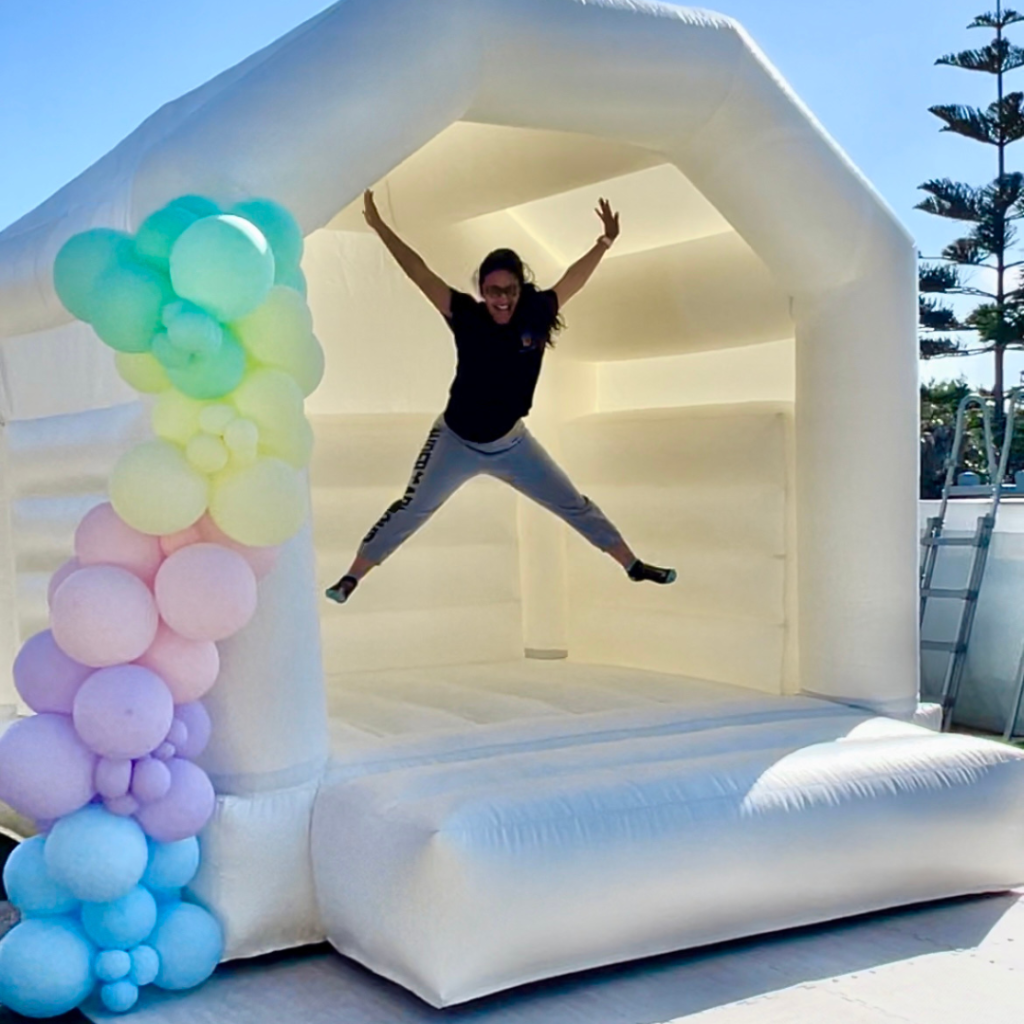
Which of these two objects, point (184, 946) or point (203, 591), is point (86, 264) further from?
point (184, 946)

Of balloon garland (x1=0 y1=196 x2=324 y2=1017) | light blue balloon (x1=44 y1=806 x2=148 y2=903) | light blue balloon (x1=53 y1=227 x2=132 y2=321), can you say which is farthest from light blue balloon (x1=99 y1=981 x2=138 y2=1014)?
light blue balloon (x1=53 y1=227 x2=132 y2=321)

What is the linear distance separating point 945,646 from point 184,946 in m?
3.85

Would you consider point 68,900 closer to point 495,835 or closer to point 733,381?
point 495,835

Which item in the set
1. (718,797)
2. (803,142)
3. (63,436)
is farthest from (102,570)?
(803,142)

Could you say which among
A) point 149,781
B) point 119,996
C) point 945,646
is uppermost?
point 149,781

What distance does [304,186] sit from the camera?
10.2 feet

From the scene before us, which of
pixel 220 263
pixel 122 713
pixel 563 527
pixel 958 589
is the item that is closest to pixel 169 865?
pixel 122 713

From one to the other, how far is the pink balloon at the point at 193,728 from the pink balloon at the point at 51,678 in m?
0.21

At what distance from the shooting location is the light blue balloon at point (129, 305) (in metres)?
2.74

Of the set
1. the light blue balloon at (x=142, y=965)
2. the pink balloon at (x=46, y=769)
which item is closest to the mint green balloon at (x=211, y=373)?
the pink balloon at (x=46, y=769)

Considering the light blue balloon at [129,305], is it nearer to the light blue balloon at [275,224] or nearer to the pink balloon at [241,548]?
the light blue balloon at [275,224]

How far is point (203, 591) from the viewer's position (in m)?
2.78

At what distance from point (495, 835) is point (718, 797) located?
1.82ft

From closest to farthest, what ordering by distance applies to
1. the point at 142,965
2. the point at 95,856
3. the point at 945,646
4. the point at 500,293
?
the point at 95,856 → the point at 142,965 → the point at 500,293 → the point at 945,646
